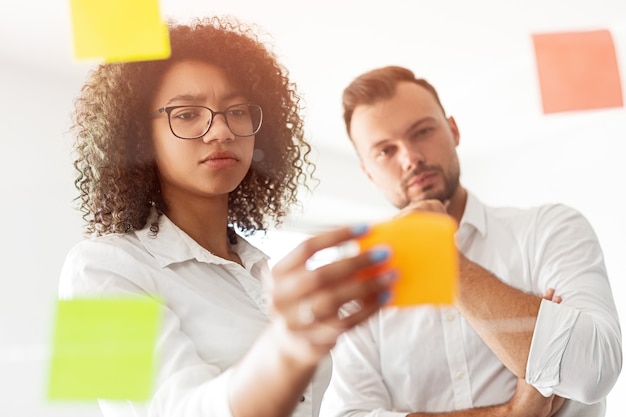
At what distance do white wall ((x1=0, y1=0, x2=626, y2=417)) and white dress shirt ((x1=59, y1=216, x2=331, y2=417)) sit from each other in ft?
0.12

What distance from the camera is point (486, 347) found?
56cm

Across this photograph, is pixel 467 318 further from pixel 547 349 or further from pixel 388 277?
pixel 388 277

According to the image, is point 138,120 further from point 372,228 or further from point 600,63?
point 600,63

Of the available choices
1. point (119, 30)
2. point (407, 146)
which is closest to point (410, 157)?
point (407, 146)

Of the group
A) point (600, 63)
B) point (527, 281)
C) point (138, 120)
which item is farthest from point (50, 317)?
point (600, 63)

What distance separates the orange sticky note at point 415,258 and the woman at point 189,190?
0.41 ft

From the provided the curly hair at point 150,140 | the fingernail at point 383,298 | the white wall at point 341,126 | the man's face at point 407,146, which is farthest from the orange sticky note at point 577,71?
the fingernail at point 383,298

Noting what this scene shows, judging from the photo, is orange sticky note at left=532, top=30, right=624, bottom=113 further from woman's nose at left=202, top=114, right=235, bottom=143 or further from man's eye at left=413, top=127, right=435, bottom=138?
woman's nose at left=202, top=114, right=235, bottom=143

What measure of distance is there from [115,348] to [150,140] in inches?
6.7

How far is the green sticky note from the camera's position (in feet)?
1.63

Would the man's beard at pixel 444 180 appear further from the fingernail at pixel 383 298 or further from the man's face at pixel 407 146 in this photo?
the fingernail at pixel 383 298

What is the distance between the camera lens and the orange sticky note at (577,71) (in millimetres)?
611

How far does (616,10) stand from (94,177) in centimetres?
52

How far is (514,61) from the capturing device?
2.06 feet
